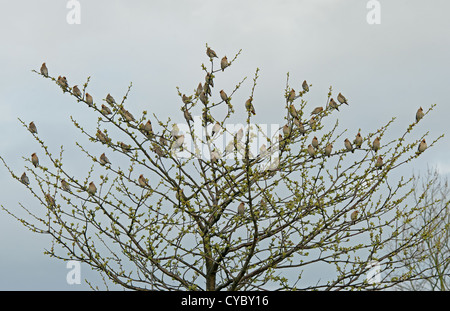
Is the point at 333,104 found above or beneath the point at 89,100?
beneath

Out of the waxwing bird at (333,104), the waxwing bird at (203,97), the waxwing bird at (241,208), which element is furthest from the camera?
the waxwing bird at (333,104)

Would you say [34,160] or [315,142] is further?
[34,160]

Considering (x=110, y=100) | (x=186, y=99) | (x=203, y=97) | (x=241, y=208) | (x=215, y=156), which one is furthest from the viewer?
(x=110, y=100)

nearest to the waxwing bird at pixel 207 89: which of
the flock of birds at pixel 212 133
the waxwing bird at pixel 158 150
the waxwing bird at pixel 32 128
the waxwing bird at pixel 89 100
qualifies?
the flock of birds at pixel 212 133

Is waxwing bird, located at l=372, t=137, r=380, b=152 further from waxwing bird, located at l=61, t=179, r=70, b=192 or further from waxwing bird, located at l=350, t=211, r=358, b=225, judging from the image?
waxwing bird, located at l=61, t=179, r=70, b=192

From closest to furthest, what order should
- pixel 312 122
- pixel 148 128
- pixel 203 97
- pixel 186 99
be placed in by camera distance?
pixel 203 97 → pixel 186 99 → pixel 148 128 → pixel 312 122

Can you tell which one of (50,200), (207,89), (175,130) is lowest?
(50,200)

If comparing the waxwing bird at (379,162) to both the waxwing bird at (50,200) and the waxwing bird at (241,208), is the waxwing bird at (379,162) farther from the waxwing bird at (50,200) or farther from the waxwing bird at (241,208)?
the waxwing bird at (50,200)

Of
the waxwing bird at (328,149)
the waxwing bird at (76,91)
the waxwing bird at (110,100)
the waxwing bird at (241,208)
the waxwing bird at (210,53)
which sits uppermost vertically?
the waxwing bird at (210,53)

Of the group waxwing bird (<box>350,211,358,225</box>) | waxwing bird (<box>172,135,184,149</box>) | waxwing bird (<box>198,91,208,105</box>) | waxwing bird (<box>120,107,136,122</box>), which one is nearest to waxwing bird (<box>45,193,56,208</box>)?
waxwing bird (<box>120,107,136,122</box>)

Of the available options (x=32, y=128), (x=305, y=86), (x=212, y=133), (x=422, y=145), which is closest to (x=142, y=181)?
(x=212, y=133)

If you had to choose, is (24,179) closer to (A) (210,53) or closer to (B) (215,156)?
(B) (215,156)
